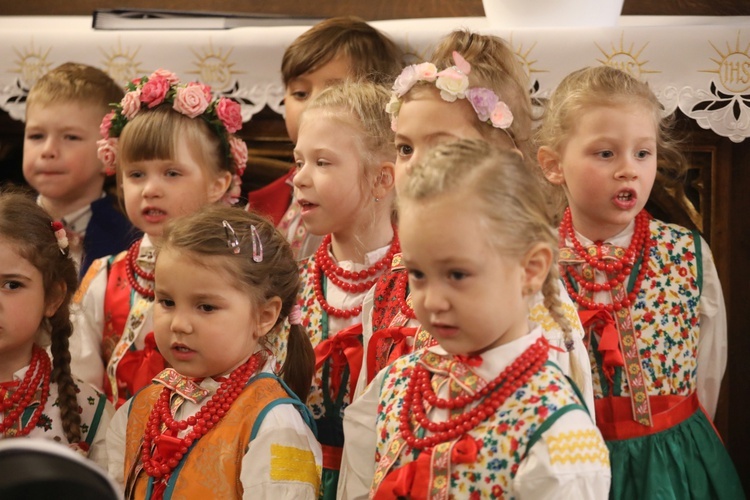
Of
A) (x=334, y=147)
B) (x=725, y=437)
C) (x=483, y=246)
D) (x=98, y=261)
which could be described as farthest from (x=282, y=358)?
(x=725, y=437)

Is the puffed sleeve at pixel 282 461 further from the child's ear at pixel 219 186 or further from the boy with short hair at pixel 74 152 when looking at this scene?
the boy with short hair at pixel 74 152

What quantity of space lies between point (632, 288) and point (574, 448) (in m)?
0.92

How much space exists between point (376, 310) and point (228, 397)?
45 cm

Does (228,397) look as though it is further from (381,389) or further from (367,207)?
(367,207)

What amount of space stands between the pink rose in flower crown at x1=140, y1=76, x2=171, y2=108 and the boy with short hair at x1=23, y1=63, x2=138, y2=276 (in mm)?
398

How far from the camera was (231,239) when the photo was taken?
2189 mm

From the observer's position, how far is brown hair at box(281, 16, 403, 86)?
293cm

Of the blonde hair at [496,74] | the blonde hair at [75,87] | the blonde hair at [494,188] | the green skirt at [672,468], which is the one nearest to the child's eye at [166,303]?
the blonde hair at [494,188]

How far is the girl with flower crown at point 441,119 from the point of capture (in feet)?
7.38

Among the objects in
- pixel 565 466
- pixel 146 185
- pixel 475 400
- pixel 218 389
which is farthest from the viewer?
pixel 146 185

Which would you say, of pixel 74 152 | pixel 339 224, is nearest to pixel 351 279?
pixel 339 224

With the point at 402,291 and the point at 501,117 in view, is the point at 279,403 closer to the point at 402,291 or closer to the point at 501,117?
the point at 402,291

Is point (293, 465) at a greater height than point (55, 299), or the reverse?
point (55, 299)

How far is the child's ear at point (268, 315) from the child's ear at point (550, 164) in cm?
74
